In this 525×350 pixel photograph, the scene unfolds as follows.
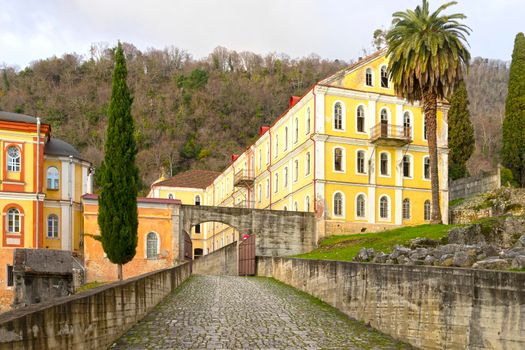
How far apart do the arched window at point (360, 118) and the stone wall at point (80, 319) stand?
99.9 feet

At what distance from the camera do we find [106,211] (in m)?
31.2

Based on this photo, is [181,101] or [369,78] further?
[181,101]

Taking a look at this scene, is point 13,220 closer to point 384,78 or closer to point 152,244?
point 152,244

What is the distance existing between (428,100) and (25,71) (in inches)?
3702

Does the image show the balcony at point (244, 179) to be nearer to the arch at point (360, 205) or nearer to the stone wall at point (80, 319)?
the arch at point (360, 205)

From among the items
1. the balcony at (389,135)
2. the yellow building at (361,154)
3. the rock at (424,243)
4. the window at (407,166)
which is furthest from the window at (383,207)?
the rock at (424,243)

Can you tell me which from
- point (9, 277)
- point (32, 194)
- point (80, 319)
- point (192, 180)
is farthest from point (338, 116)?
point (192, 180)

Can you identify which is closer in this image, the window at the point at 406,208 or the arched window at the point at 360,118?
the arched window at the point at 360,118

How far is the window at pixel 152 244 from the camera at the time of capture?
38.8m

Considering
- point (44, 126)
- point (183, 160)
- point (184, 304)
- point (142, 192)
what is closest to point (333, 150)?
point (44, 126)

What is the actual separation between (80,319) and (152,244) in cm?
3142

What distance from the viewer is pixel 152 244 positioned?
128 ft

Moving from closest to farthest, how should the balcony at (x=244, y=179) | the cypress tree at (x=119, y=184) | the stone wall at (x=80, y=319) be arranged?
the stone wall at (x=80, y=319) < the cypress tree at (x=119, y=184) < the balcony at (x=244, y=179)

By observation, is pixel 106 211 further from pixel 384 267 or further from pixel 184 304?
pixel 384 267
